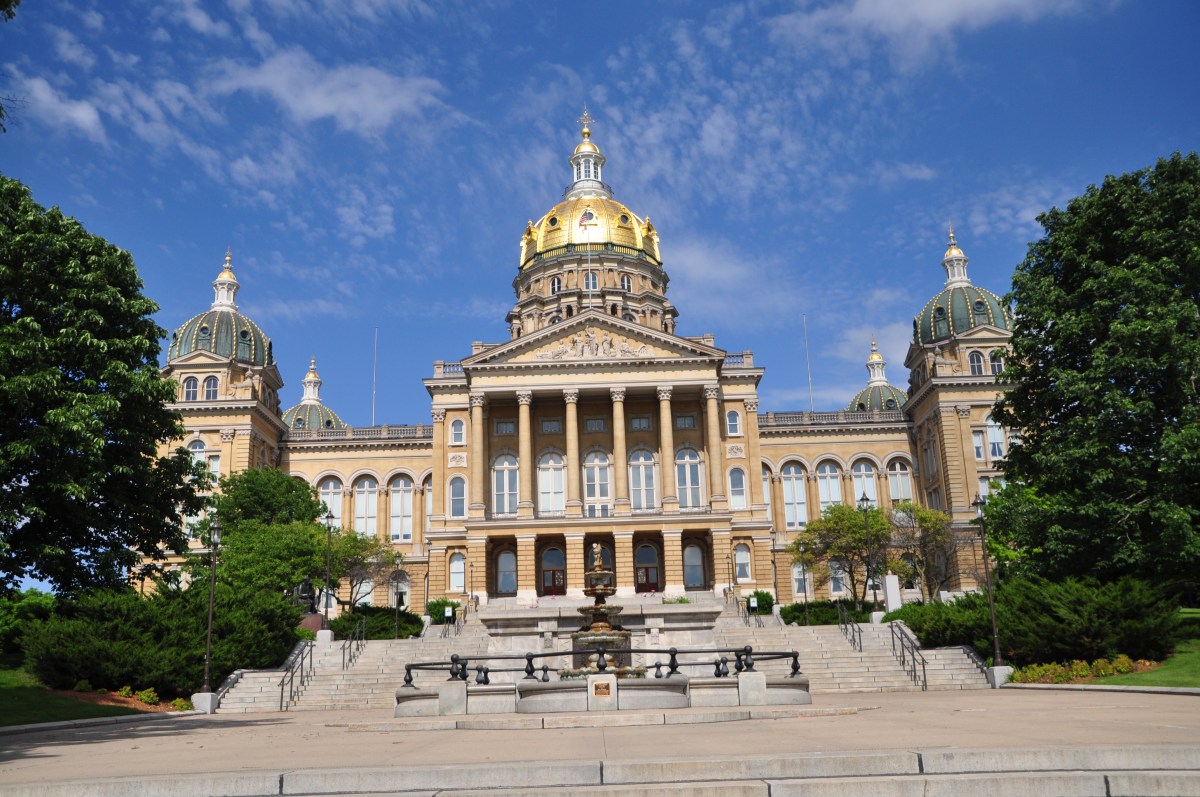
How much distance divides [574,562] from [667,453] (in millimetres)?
8740

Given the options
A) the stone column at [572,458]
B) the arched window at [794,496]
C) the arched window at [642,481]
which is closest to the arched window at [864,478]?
the arched window at [794,496]

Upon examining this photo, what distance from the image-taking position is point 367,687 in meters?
30.3

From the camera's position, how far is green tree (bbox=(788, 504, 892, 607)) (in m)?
55.8

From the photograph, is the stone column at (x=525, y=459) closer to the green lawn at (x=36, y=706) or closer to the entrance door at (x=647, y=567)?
the entrance door at (x=647, y=567)

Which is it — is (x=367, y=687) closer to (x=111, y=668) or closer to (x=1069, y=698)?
(x=111, y=668)

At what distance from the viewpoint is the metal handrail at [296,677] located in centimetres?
2838

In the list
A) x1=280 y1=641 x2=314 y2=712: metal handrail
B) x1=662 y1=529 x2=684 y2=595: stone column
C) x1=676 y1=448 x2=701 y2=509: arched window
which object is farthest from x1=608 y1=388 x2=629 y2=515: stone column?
x1=280 y1=641 x2=314 y2=712: metal handrail

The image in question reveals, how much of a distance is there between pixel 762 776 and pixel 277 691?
2303cm

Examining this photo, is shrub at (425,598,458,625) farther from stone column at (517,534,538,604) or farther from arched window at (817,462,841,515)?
arched window at (817,462,841,515)

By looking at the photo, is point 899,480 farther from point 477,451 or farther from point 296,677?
point 296,677

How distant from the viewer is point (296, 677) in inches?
1224

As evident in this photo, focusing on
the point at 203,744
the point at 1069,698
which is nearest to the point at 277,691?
the point at 203,744

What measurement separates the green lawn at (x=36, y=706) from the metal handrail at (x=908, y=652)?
21.4 metres

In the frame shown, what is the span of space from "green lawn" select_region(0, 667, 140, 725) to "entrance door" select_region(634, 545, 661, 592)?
39668 millimetres
